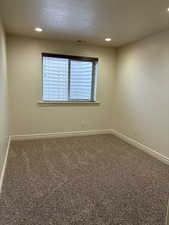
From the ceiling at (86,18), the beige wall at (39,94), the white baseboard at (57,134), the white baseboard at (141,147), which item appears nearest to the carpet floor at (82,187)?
the white baseboard at (141,147)

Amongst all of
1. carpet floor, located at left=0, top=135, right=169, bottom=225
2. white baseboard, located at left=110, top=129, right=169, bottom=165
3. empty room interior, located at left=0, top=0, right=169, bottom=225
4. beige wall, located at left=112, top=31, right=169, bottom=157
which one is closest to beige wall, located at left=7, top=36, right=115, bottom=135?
empty room interior, located at left=0, top=0, right=169, bottom=225

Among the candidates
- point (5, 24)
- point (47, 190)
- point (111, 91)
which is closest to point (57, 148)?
point (47, 190)

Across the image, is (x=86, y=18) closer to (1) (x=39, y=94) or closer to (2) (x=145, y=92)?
(2) (x=145, y=92)

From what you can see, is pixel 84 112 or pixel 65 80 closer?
pixel 65 80

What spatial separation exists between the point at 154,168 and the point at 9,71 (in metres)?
3.59

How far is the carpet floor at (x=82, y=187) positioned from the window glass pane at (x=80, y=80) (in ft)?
5.02

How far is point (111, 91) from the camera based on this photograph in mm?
4879

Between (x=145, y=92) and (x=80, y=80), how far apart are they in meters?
1.76

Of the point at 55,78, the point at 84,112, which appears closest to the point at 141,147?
the point at 84,112

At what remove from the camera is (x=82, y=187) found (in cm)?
232

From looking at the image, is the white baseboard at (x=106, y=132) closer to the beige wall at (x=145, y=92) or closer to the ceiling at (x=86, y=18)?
the beige wall at (x=145, y=92)

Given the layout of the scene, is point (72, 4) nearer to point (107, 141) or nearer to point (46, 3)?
point (46, 3)

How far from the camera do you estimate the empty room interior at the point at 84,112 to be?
2.03m

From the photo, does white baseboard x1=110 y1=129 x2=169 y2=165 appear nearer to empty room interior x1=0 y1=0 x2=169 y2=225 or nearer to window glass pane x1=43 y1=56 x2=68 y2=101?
empty room interior x1=0 y1=0 x2=169 y2=225
